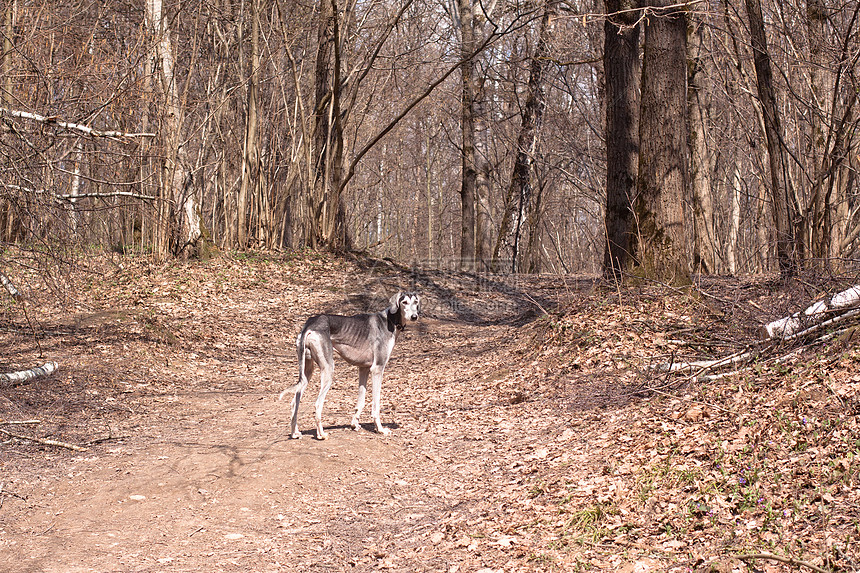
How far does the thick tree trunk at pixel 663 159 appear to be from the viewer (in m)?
11.2

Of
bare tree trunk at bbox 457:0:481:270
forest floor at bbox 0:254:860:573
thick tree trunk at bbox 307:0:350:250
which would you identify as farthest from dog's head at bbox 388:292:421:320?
bare tree trunk at bbox 457:0:481:270

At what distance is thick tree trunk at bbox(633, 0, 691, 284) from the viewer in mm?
11180

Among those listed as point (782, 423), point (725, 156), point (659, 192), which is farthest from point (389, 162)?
point (782, 423)

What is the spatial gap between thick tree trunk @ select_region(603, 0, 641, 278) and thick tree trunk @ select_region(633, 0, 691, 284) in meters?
0.38

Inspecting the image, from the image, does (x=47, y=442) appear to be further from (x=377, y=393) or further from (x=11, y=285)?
(x=377, y=393)

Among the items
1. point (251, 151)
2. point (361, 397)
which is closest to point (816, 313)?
point (361, 397)

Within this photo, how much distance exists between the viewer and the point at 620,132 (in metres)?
13.0

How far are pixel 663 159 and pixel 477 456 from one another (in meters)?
5.96

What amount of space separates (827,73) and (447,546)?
12.3 meters

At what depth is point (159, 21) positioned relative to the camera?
17594mm

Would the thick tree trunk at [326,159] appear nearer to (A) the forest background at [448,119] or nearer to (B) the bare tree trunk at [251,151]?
(A) the forest background at [448,119]

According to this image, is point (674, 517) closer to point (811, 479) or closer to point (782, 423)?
point (811, 479)

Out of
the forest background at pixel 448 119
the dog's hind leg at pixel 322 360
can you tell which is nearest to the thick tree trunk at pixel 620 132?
the forest background at pixel 448 119

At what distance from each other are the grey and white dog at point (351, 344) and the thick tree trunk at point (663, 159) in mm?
4644
